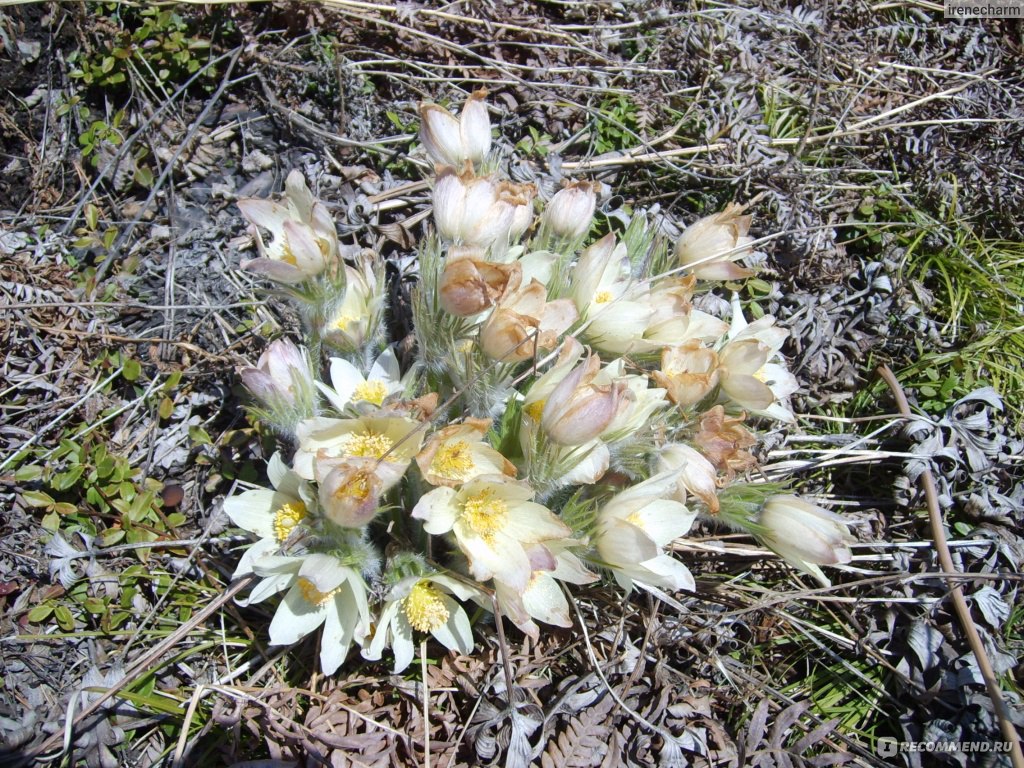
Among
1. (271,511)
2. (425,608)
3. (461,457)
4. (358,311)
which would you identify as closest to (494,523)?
(461,457)

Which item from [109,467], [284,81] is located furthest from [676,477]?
[284,81]

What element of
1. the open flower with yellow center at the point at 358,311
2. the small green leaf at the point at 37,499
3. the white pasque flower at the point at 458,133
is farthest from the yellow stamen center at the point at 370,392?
the small green leaf at the point at 37,499

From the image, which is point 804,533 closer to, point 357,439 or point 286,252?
point 357,439

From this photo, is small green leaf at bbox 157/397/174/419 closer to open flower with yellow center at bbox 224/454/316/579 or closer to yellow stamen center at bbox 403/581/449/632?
open flower with yellow center at bbox 224/454/316/579

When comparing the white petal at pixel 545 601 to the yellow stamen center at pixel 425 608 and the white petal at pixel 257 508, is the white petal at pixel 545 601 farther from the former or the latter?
the white petal at pixel 257 508

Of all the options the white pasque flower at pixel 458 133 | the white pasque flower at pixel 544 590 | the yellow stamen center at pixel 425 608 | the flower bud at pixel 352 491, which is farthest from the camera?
the white pasque flower at pixel 458 133

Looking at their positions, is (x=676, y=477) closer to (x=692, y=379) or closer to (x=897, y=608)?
(x=692, y=379)
